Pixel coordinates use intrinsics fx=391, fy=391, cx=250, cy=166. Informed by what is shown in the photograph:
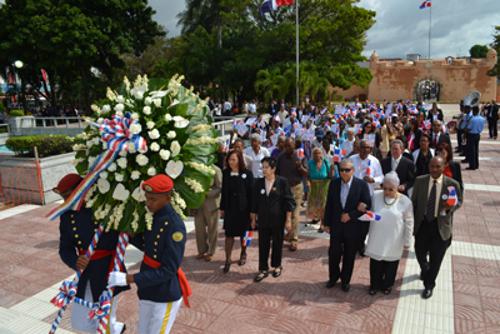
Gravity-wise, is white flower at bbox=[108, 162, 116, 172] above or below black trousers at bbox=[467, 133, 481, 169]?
above

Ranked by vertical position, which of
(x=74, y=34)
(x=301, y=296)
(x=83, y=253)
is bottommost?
(x=301, y=296)

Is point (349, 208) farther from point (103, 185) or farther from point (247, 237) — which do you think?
point (103, 185)

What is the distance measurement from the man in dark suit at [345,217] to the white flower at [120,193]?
273 centimetres

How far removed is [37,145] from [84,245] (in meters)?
7.45

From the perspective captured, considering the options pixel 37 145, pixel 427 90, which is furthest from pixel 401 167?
pixel 427 90

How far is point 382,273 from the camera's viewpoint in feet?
15.4

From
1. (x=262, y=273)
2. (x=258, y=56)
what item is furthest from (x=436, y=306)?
(x=258, y=56)

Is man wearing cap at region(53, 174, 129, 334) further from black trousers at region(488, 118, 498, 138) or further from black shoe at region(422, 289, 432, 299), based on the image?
black trousers at region(488, 118, 498, 138)

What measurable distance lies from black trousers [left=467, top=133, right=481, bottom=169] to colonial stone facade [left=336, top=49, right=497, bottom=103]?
4484 centimetres

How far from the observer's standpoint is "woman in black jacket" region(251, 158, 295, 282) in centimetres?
496

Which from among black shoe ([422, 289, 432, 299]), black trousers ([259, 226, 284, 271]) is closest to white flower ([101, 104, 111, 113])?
black trousers ([259, 226, 284, 271])

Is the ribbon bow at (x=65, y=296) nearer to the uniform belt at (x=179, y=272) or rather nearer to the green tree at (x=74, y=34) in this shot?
the uniform belt at (x=179, y=272)

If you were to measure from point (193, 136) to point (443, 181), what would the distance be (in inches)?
122

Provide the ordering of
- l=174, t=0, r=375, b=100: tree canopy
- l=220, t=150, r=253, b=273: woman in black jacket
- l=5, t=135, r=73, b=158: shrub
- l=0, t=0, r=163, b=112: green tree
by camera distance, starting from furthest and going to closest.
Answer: l=174, t=0, r=375, b=100: tree canopy < l=0, t=0, r=163, b=112: green tree < l=5, t=135, r=73, b=158: shrub < l=220, t=150, r=253, b=273: woman in black jacket
